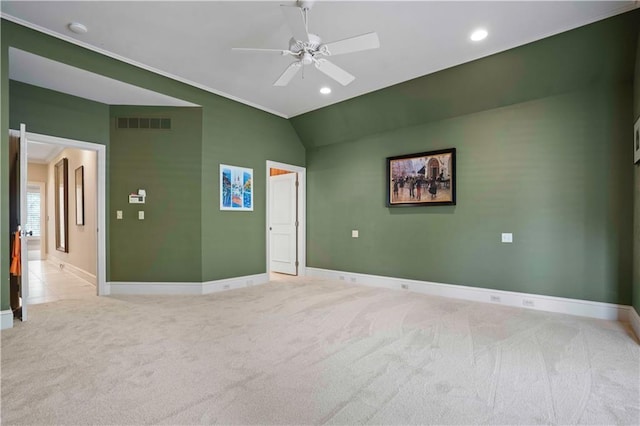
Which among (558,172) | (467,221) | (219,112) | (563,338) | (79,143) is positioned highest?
(219,112)

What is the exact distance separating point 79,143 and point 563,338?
6344 millimetres

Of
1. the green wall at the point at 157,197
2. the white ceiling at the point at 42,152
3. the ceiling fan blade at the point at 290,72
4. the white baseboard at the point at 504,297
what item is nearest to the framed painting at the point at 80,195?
the white ceiling at the point at 42,152

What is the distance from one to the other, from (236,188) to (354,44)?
3338 millimetres

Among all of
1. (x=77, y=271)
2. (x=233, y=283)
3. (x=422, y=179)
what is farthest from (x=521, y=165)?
(x=77, y=271)

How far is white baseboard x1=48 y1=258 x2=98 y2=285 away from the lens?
545cm

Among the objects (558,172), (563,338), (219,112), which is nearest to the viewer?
(563,338)

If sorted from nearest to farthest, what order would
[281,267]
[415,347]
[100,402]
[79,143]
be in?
1. [100,402]
2. [415,347]
3. [79,143]
4. [281,267]

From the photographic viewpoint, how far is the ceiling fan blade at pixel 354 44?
2.59 meters

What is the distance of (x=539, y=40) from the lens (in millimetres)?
3484

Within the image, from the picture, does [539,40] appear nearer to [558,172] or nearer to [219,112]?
[558,172]

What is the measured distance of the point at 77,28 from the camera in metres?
3.28

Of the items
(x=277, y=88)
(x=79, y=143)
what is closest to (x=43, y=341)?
(x=79, y=143)

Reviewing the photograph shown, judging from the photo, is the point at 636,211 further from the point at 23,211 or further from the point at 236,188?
the point at 23,211

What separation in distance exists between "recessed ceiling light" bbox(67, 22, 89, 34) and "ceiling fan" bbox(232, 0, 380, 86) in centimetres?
194
